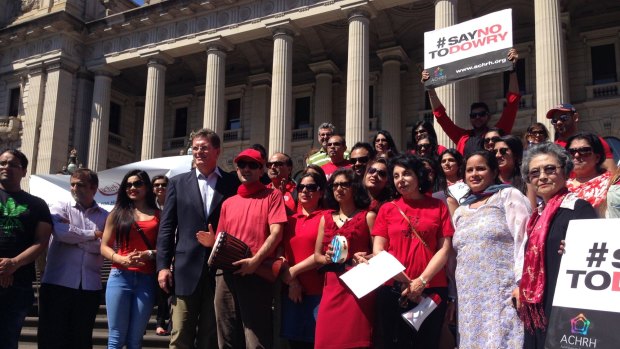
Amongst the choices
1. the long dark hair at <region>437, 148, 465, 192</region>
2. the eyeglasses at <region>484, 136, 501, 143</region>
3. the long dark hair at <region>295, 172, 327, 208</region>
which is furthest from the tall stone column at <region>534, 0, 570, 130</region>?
the long dark hair at <region>295, 172, 327, 208</region>

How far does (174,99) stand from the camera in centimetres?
3350

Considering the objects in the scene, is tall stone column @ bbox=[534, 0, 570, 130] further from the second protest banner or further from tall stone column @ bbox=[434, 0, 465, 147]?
the second protest banner

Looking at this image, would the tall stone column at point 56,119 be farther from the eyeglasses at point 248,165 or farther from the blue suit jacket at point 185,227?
the eyeglasses at point 248,165

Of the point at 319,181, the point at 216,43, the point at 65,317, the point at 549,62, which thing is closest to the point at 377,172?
the point at 319,181

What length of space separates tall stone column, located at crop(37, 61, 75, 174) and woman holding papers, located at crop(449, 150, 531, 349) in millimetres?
26017

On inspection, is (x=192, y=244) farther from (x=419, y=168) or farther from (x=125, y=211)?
(x=419, y=168)

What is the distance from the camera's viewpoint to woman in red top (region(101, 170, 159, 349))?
582cm

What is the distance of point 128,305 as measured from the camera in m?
5.89

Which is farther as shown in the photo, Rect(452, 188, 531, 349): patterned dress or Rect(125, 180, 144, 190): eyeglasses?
Rect(125, 180, 144, 190): eyeglasses

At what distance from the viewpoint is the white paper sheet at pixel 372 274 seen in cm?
461

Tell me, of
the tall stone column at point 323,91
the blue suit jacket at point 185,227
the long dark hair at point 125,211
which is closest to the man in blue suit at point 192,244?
the blue suit jacket at point 185,227

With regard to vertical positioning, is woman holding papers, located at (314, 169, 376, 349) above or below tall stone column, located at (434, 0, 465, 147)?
below

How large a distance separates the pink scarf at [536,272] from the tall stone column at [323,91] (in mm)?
24131

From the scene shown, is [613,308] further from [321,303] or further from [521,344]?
[321,303]
